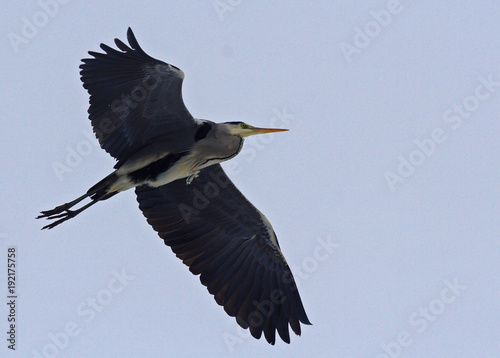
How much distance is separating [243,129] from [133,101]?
1361 millimetres

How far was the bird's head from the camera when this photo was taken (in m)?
10.1

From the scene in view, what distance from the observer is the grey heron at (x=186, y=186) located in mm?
9641

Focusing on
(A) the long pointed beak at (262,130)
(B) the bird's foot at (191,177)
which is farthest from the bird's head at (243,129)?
(B) the bird's foot at (191,177)

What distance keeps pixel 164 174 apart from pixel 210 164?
550mm

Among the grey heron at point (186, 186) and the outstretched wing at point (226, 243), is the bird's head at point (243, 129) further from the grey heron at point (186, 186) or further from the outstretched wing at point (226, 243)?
the outstretched wing at point (226, 243)

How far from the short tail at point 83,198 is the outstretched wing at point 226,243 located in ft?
2.30

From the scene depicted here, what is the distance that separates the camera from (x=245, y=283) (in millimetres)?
10594

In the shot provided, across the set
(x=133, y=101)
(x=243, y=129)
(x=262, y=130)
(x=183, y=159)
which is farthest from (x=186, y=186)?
(x=133, y=101)

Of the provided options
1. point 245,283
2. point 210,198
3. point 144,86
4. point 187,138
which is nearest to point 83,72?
point 144,86

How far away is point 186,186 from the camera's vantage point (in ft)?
35.2

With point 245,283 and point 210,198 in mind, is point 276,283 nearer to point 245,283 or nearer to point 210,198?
point 245,283

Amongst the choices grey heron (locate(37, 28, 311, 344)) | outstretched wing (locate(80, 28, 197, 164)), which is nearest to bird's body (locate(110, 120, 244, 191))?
grey heron (locate(37, 28, 311, 344))

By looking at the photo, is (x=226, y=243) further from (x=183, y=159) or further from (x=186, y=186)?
(x=183, y=159)

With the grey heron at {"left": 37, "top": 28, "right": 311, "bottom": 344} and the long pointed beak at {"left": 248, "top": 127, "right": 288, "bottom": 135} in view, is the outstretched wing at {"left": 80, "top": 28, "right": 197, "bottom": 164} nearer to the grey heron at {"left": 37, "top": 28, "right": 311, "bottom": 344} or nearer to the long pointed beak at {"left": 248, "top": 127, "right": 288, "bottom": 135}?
the grey heron at {"left": 37, "top": 28, "right": 311, "bottom": 344}
